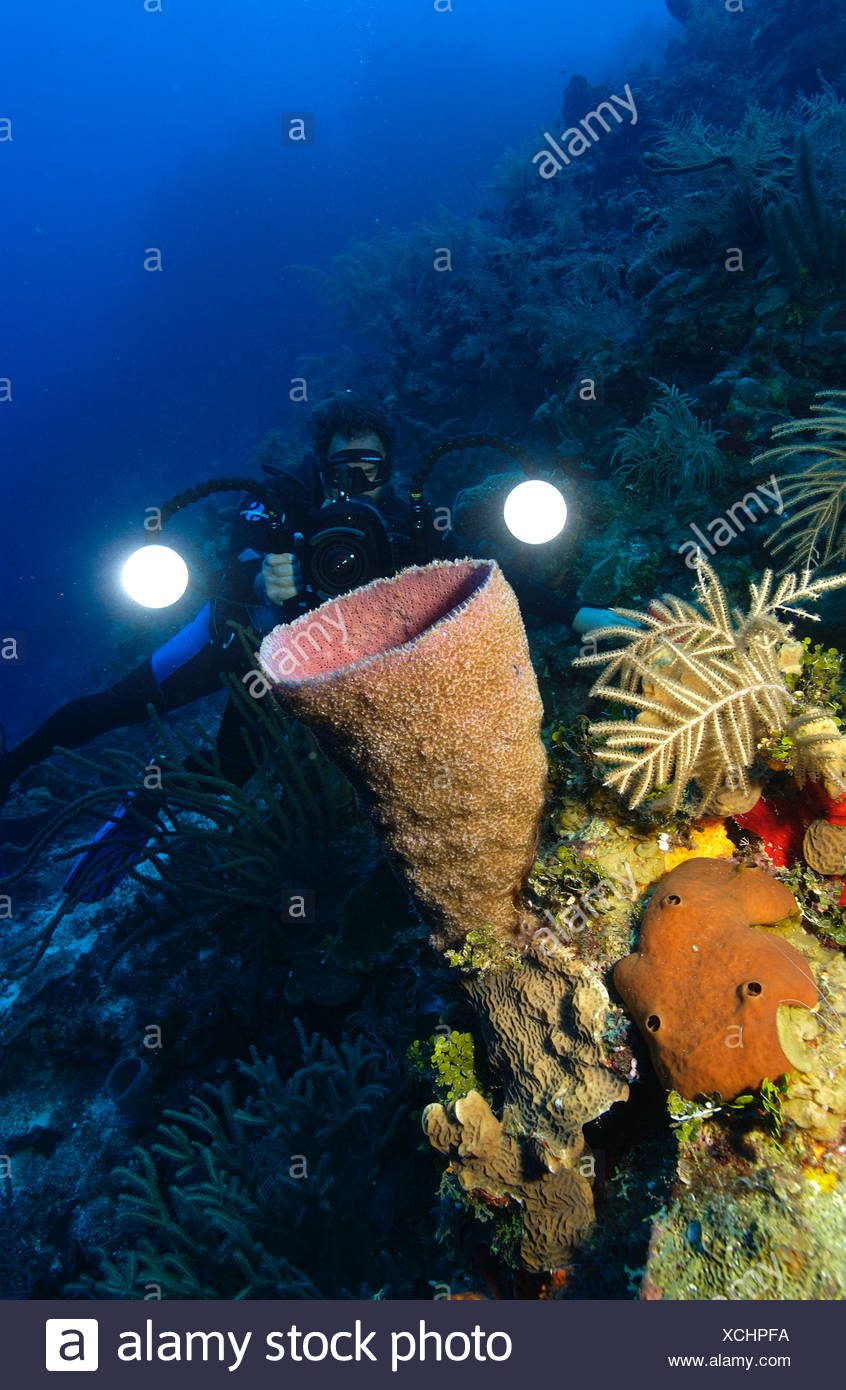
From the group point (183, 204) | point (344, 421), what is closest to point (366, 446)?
point (344, 421)

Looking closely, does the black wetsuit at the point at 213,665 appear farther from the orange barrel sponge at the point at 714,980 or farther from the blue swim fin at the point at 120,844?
the orange barrel sponge at the point at 714,980

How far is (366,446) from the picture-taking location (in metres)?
4.74

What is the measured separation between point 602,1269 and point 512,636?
5.63 feet

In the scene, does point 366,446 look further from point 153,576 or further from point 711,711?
point 711,711

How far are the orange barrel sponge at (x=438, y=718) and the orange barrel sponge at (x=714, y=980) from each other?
1.56 feet

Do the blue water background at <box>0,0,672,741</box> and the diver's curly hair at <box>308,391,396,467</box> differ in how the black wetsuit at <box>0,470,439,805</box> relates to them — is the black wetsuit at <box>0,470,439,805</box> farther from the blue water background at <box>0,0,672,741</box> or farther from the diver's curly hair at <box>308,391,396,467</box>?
the blue water background at <box>0,0,672,741</box>

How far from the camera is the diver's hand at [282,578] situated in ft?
11.9

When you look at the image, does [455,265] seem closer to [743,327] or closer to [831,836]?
[743,327]

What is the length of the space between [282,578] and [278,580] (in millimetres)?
26

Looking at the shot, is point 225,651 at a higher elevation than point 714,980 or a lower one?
higher

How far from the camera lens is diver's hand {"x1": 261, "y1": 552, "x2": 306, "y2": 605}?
11.9ft
